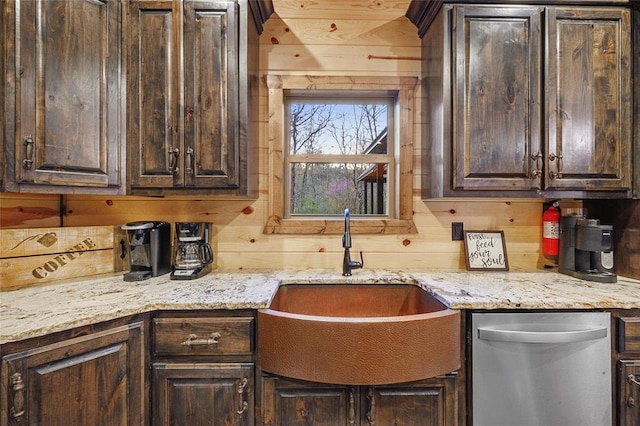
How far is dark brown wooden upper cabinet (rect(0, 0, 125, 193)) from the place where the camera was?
1.24 meters

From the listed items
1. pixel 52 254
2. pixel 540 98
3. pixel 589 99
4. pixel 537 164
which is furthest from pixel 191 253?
pixel 589 99

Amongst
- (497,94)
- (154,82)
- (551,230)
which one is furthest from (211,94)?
(551,230)

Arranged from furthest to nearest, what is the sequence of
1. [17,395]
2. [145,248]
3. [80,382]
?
[145,248], [80,382], [17,395]

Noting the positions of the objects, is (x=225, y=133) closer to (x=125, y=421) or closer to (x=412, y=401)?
(x=125, y=421)

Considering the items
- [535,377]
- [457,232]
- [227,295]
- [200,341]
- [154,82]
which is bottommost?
[535,377]

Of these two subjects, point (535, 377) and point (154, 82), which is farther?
point (154, 82)

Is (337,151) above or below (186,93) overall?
below

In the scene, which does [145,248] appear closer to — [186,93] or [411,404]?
[186,93]

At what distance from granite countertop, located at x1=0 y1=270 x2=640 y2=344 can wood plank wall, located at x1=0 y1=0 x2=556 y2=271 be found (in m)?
0.22

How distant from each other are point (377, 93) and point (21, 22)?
5.64 feet

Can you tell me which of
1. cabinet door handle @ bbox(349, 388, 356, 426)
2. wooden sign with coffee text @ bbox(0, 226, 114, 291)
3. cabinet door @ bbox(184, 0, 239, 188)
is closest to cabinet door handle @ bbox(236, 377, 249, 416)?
cabinet door handle @ bbox(349, 388, 356, 426)

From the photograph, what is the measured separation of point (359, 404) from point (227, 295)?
0.67 m

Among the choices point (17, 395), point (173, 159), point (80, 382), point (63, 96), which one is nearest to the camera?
point (17, 395)

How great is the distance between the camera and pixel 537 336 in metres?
1.21
